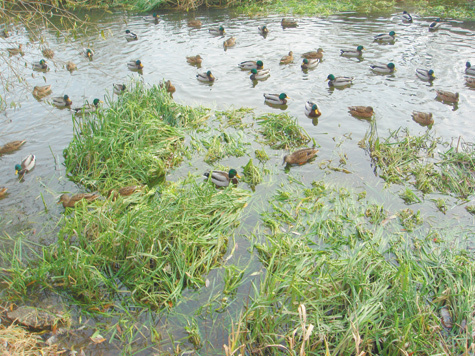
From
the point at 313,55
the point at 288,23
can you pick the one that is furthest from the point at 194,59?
the point at 288,23

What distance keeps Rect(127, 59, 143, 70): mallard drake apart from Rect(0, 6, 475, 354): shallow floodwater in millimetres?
276

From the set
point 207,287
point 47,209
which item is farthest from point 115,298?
point 47,209

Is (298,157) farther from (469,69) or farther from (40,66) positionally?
(40,66)

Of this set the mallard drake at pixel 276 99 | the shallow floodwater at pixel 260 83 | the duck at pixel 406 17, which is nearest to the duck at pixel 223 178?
the shallow floodwater at pixel 260 83

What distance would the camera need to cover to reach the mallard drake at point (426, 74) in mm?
11238

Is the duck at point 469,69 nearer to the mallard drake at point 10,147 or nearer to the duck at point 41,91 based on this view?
the mallard drake at point 10,147

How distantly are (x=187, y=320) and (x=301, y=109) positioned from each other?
7.41m

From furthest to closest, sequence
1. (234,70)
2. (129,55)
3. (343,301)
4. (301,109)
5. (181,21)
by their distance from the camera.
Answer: (181,21) → (129,55) → (234,70) → (301,109) → (343,301)

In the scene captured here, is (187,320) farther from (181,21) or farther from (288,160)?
(181,21)

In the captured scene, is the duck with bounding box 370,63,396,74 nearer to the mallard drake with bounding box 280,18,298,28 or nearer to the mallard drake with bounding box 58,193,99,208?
the mallard drake with bounding box 280,18,298,28

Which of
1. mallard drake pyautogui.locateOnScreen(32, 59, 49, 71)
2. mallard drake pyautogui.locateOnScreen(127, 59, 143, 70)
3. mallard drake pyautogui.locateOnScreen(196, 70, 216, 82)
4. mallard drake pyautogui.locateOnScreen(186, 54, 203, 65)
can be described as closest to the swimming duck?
mallard drake pyautogui.locateOnScreen(186, 54, 203, 65)

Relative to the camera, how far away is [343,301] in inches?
169

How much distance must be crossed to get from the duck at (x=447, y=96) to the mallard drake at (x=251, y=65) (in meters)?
5.76

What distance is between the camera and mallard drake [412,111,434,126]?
357 inches
